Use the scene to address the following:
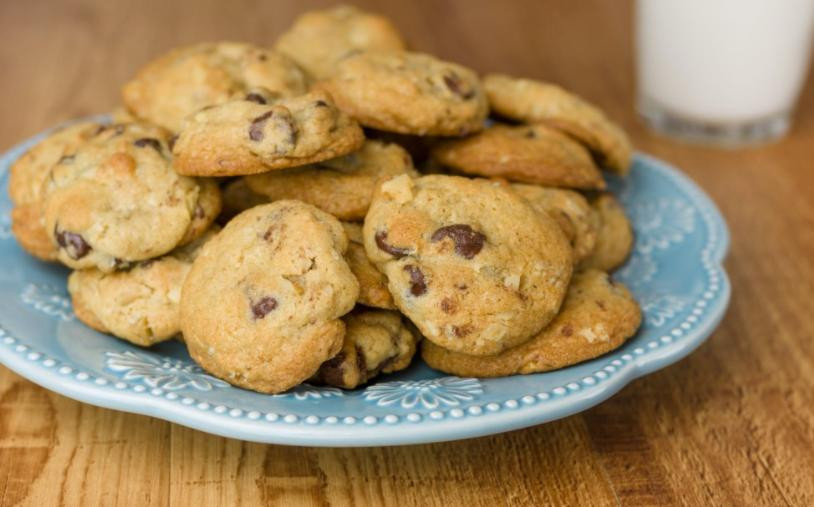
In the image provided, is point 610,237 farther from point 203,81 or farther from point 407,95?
point 203,81

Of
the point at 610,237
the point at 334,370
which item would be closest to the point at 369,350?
the point at 334,370

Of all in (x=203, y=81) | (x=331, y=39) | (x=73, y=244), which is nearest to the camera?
(x=73, y=244)

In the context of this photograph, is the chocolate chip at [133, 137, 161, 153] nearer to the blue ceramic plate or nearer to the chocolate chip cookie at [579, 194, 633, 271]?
the blue ceramic plate

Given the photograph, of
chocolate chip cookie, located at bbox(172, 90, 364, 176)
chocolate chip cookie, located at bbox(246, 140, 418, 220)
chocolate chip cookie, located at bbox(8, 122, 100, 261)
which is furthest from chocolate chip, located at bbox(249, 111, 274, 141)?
chocolate chip cookie, located at bbox(8, 122, 100, 261)

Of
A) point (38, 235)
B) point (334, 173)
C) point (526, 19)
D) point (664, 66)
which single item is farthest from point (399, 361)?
point (526, 19)

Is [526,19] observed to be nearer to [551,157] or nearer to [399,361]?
[551,157]

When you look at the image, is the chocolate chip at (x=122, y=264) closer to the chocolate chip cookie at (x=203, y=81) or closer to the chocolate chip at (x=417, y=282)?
the chocolate chip cookie at (x=203, y=81)
